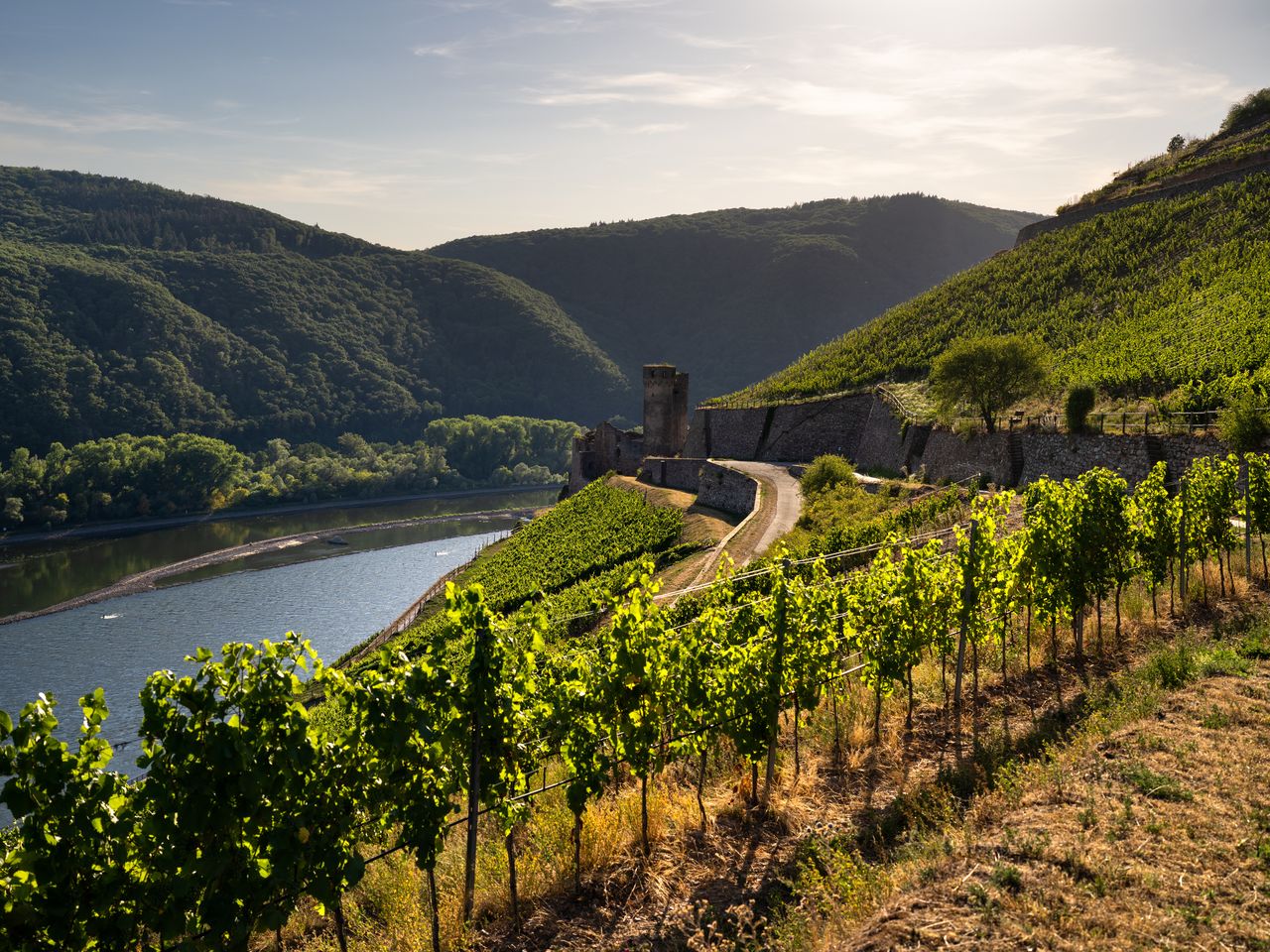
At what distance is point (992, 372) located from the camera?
33844mm

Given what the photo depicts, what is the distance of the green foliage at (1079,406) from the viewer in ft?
91.4

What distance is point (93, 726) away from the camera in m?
5.65

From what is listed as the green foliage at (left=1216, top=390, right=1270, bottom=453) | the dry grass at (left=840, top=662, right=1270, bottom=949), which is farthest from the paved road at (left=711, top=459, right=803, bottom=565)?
the dry grass at (left=840, top=662, right=1270, bottom=949)

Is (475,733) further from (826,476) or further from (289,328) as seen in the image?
(289,328)

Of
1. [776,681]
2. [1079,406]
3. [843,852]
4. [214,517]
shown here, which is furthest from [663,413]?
[214,517]

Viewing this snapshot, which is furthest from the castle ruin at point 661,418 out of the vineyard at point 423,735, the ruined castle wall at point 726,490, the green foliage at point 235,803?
the green foliage at point 235,803

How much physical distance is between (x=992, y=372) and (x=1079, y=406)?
20.3 ft

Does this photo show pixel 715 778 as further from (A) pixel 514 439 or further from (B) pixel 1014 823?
(A) pixel 514 439

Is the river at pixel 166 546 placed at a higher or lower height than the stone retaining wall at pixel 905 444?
lower

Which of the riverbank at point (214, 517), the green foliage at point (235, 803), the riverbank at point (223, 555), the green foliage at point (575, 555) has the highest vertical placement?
the green foliage at point (235, 803)

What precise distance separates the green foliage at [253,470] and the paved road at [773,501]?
2599 inches

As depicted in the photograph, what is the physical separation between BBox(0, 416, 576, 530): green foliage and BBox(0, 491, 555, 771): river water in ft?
34.4

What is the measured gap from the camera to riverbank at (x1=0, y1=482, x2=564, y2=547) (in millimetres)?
78125

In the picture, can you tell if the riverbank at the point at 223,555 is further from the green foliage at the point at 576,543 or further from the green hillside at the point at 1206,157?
the green hillside at the point at 1206,157
